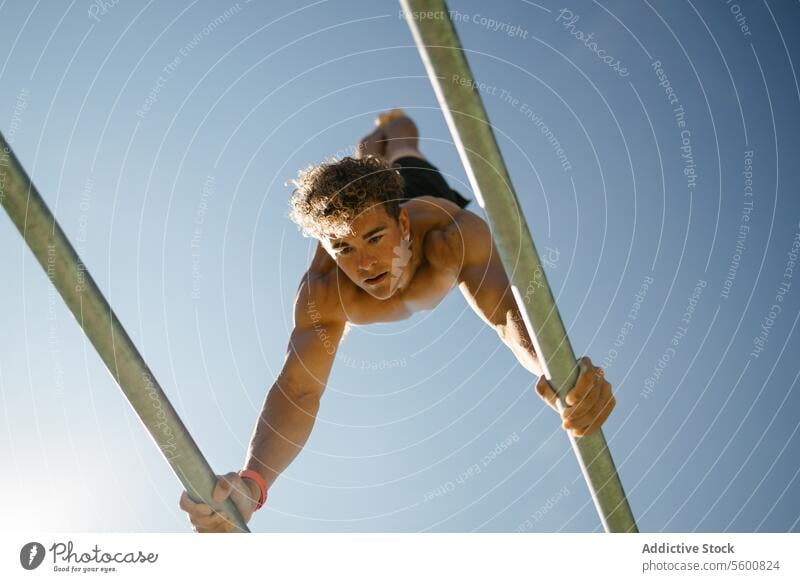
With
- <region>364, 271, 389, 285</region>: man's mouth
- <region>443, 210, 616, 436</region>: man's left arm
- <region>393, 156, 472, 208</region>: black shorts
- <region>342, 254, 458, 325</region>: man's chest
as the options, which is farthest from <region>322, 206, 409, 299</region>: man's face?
<region>393, 156, 472, 208</region>: black shorts

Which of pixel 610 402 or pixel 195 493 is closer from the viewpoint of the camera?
pixel 195 493

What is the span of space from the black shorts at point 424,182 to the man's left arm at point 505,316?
0.70 m

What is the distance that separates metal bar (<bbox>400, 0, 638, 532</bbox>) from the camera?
2205 millimetres

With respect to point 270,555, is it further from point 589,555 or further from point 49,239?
point 49,239

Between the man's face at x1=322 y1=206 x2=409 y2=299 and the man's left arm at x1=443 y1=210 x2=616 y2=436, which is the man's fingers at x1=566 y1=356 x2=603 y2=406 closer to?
the man's left arm at x1=443 y1=210 x2=616 y2=436

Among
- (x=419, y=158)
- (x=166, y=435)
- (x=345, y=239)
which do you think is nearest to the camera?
(x=166, y=435)

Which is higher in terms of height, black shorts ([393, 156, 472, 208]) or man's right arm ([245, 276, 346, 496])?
black shorts ([393, 156, 472, 208])

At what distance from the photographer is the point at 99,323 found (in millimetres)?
2357

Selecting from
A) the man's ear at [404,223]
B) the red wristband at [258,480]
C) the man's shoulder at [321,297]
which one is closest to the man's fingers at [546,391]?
the red wristband at [258,480]

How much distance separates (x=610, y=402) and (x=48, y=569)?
2.15 m

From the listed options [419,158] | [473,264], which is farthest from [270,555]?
[419,158]

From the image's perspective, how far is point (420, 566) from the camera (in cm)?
290

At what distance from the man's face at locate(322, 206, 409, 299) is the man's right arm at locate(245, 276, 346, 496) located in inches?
13.6

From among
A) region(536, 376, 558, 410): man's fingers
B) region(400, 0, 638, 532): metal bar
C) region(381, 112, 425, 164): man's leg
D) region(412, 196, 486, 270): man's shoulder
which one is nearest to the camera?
region(400, 0, 638, 532): metal bar
